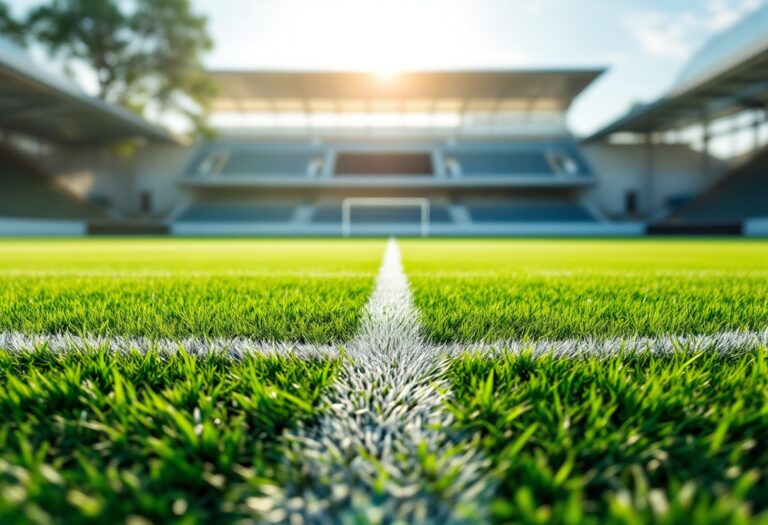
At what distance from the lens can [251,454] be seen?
642 mm

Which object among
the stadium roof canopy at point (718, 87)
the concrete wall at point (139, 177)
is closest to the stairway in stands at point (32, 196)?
the concrete wall at point (139, 177)

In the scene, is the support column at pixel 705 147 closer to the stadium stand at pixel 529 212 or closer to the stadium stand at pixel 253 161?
the stadium stand at pixel 529 212

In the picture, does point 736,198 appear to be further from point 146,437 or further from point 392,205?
point 146,437

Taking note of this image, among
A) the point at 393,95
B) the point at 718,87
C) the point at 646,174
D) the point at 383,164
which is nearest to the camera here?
the point at 718,87

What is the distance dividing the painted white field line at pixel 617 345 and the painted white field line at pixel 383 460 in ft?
0.64

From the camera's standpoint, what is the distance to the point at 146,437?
0.65 meters

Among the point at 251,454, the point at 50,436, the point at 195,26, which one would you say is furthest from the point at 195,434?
the point at 195,26

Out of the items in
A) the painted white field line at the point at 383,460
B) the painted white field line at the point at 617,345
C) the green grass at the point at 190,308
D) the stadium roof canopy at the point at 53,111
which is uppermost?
the stadium roof canopy at the point at 53,111

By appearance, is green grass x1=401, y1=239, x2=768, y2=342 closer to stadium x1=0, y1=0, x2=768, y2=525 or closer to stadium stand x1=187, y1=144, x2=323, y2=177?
stadium x1=0, y1=0, x2=768, y2=525

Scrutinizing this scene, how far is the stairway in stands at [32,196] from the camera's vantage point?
2072 cm

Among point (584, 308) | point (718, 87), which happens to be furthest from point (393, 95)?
point (584, 308)

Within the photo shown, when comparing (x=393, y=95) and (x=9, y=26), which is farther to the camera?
(x=393, y=95)

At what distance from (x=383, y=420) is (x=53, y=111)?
25.3 m

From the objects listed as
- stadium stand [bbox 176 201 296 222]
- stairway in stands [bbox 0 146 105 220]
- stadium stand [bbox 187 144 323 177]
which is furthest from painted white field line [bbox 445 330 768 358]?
stadium stand [bbox 187 144 323 177]
